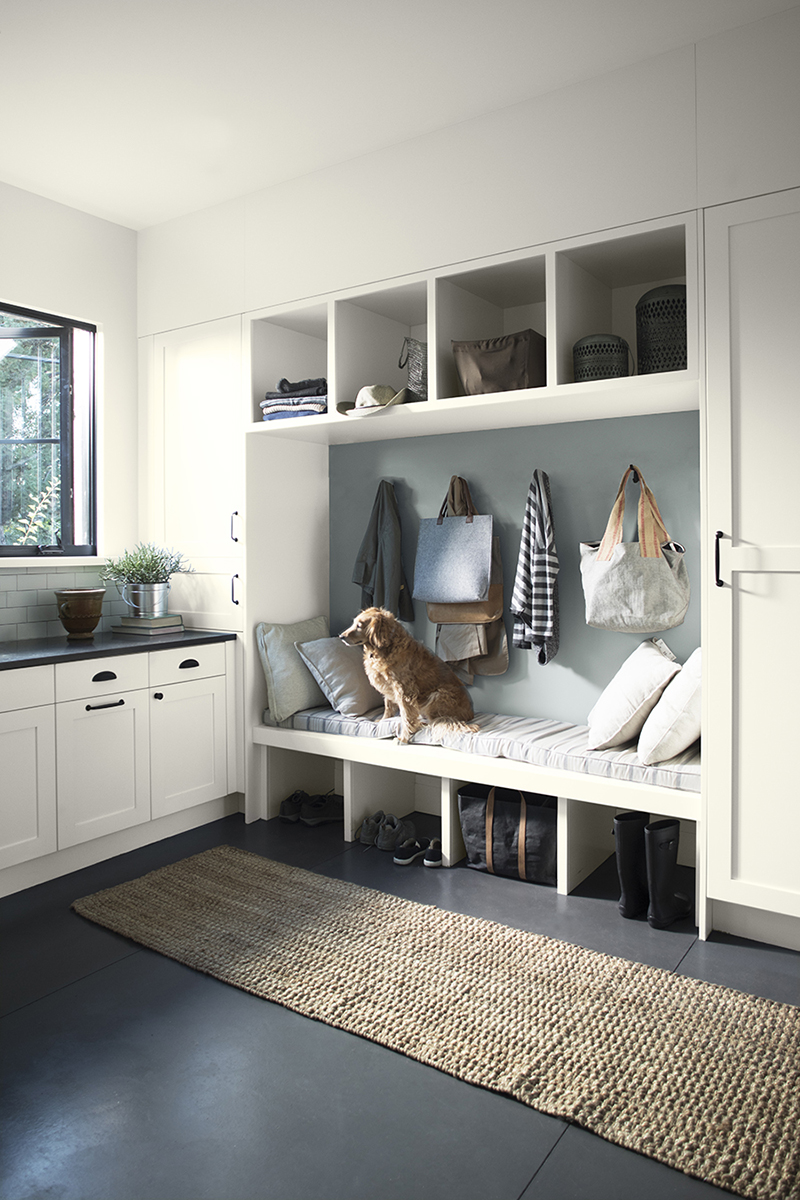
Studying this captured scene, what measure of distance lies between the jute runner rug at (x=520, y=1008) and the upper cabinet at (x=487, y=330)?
73.6 inches

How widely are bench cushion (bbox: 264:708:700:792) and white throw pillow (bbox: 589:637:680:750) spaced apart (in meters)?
0.06

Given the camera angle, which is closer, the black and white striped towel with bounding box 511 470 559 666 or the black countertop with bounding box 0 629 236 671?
the black countertop with bounding box 0 629 236 671

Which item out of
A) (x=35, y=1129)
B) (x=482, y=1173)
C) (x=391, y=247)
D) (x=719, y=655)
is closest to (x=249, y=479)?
(x=391, y=247)

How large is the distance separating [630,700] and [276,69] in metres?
2.47

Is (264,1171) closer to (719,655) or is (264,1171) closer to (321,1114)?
(321,1114)

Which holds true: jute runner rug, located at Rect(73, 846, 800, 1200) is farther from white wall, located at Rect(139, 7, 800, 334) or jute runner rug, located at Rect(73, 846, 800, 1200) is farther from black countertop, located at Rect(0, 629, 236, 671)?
white wall, located at Rect(139, 7, 800, 334)

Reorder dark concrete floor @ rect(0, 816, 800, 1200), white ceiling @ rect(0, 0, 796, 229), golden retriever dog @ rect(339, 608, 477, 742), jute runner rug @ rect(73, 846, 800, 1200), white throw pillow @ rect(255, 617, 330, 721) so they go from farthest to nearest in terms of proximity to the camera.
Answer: white throw pillow @ rect(255, 617, 330, 721), golden retriever dog @ rect(339, 608, 477, 742), white ceiling @ rect(0, 0, 796, 229), jute runner rug @ rect(73, 846, 800, 1200), dark concrete floor @ rect(0, 816, 800, 1200)

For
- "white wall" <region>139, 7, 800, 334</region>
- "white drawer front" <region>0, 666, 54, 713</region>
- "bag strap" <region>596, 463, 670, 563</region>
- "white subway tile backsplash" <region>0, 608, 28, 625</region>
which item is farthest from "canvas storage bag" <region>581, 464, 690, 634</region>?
"white subway tile backsplash" <region>0, 608, 28, 625</region>

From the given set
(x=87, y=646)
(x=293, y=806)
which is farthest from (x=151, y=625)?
(x=293, y=806)

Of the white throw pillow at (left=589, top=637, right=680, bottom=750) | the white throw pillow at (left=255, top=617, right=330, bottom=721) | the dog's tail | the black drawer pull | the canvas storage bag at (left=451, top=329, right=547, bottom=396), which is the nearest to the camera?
the black drawer pull

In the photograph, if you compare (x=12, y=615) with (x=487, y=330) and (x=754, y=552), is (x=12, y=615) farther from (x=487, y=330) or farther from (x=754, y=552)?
(x=754, y=552)

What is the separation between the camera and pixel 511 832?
10.4ft

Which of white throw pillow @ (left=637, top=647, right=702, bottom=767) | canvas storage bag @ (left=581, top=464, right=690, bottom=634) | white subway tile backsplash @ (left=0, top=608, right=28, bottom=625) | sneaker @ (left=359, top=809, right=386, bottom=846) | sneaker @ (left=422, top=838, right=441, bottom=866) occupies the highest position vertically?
canvas storage bag @ (left=581, top=464, right=690, bottom=634)

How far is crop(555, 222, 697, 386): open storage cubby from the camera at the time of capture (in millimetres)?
2844
